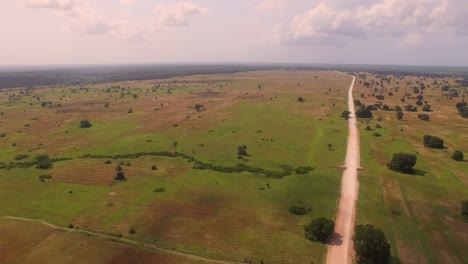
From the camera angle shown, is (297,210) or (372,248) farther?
(297,210)

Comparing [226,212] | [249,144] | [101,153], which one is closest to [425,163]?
[249,144]

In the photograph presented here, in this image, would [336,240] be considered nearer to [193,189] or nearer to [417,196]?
[417,196]

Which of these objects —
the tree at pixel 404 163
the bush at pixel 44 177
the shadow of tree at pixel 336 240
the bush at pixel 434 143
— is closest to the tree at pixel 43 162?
the bush at pixel 44 177

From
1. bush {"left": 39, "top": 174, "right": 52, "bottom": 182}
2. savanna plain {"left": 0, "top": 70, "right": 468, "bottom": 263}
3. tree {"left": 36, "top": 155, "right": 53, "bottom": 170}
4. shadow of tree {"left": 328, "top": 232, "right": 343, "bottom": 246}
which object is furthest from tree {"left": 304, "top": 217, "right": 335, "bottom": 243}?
tree {"left": 36, "top": 155, "right": 53, "bottom": 170}

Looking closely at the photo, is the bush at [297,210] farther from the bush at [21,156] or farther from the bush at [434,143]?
the bush at [21,156]

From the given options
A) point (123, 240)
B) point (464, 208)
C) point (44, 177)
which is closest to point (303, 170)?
point (464, 208)

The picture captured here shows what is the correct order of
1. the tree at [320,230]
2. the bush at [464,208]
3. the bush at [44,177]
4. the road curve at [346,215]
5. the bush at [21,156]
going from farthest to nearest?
the bush at [21,156]
the bush at [44,177]
the bush at [464,208]
the tree at [320,230]
the road curve at [346,215]

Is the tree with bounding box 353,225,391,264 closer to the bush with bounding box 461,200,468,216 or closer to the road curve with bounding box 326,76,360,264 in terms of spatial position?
the road curve with bounding box 326,76,360,264
